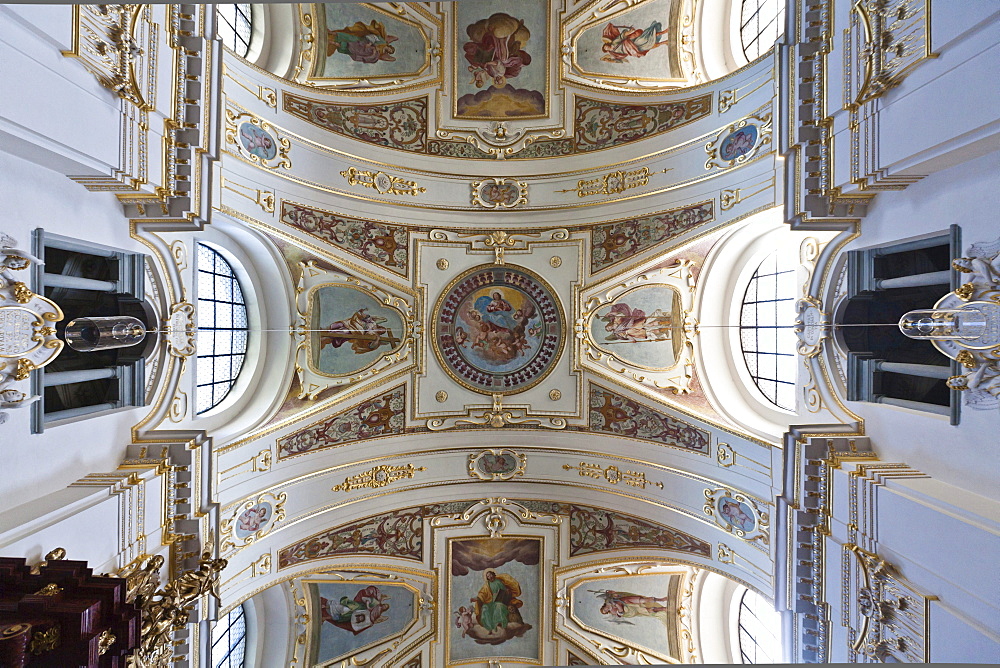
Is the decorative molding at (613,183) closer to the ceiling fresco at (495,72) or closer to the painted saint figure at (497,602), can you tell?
the ceiling fresco at (495,72)

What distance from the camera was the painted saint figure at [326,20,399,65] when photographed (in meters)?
8.99

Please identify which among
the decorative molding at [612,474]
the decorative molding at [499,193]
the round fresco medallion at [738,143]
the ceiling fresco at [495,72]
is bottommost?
the decorative molding at [612,474]

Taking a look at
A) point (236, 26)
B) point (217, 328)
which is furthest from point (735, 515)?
point (236, 26)

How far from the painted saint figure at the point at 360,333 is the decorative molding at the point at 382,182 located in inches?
88.3

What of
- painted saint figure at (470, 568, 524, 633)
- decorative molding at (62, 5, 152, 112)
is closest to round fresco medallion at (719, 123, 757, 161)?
decorative molding at (62, 5, 152, 112)

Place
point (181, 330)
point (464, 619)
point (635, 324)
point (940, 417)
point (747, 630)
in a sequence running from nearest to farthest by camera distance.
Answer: point (940, 417) → point (181, 330) → point (635, 324) → point (747, 630) → point (464, 619)

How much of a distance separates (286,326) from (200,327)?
1.39 m

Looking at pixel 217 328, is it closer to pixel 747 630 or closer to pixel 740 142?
Answer: pixel 740 142

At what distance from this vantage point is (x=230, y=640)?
9.97 metres

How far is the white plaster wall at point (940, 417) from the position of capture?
5.05 m

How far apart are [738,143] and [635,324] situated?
3.47m

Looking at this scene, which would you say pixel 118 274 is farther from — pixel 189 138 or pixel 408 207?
pixel 408 207

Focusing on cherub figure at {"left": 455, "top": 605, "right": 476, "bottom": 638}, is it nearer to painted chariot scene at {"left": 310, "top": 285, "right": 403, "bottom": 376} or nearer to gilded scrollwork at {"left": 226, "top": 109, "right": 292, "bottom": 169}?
painted chariot scene at {"left": 310, "top": 285, "right": 403, "bottom": 376}

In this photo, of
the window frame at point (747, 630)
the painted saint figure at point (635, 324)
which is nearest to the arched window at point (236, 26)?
the painted saint figure at point (635, 324)
